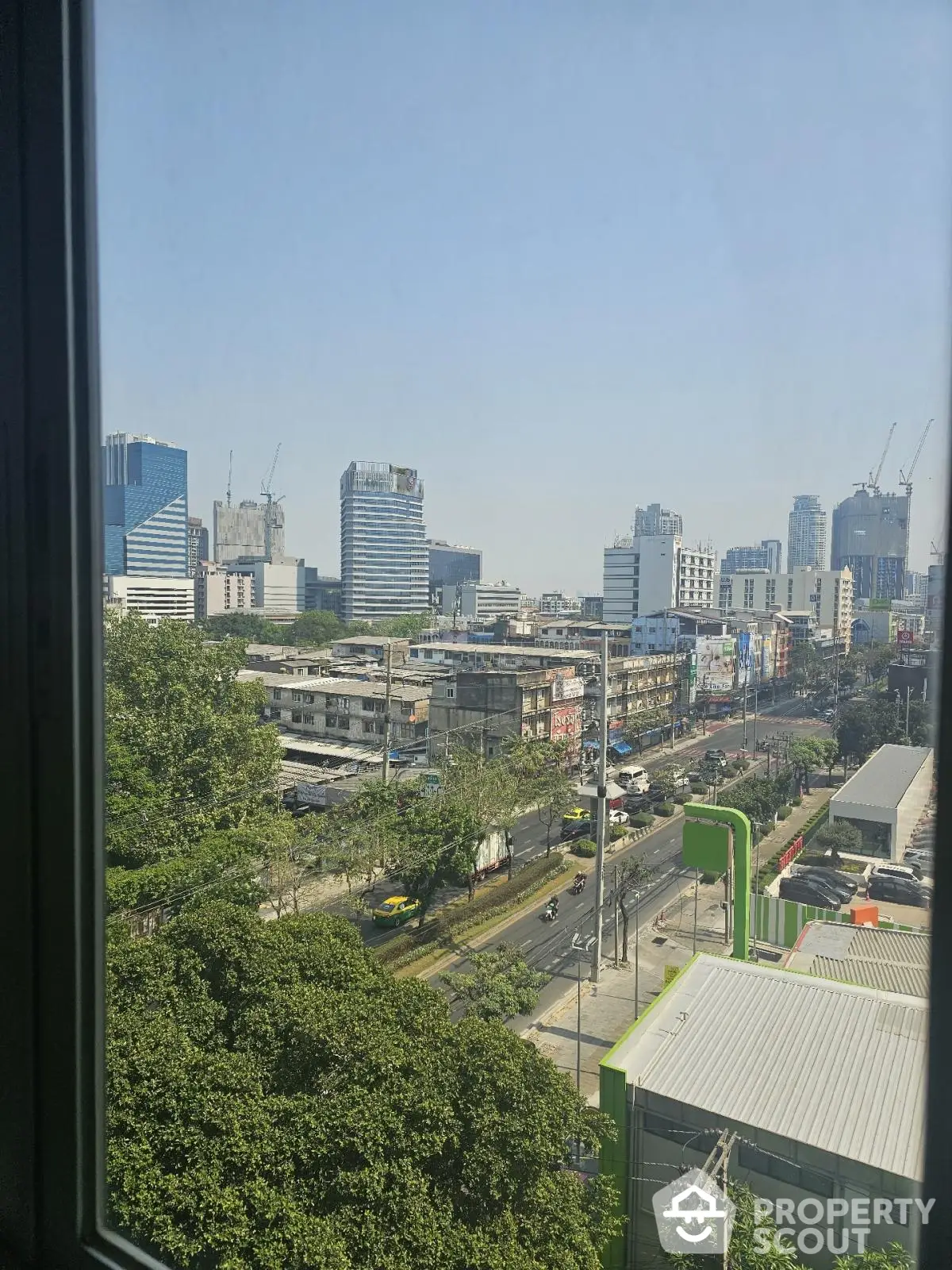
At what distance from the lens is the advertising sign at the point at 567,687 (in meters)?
1.51

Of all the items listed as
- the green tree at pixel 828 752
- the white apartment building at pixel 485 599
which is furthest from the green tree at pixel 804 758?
the white apartment building at pixel 485 599

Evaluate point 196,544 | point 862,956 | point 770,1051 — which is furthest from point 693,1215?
point 196,544

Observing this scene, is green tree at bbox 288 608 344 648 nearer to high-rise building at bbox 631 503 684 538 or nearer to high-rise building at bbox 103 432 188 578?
high-rise building at bbox 103 432 188 578

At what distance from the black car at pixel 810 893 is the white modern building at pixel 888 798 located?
117mm

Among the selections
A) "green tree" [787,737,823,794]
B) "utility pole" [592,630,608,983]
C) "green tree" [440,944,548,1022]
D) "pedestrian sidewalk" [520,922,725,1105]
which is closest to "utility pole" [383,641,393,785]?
"green tree" [440,944,548,1022]

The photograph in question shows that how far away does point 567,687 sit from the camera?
5.23 ft

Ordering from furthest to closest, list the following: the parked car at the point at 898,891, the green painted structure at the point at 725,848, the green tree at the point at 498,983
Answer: the green tree at the point at 498,983 → the green painted structure at the point at 725,848 → the parked car at the point at 898,891

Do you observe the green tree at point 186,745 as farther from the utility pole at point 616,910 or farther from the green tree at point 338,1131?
the utility pole at point 616,910

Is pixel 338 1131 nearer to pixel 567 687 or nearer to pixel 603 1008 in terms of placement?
pixel 603 1008

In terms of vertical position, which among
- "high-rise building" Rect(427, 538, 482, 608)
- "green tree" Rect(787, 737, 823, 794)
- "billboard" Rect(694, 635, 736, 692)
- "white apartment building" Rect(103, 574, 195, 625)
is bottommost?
"green tree" Rect(787, 737, 823, 794)

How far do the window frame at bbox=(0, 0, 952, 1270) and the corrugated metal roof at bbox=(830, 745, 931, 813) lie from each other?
632mm

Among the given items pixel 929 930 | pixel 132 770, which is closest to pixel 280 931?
pixel 132 770

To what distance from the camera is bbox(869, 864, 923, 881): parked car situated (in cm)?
46

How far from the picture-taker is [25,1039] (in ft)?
2.35
